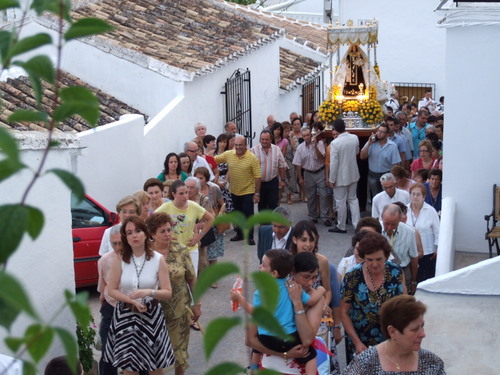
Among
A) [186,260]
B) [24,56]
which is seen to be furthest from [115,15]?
[24,56]

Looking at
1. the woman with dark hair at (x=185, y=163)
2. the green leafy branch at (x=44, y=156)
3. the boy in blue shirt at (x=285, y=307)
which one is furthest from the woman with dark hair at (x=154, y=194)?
the green leafy branch at (x=44, y=156)

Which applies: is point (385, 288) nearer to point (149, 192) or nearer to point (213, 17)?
point (149, 192)

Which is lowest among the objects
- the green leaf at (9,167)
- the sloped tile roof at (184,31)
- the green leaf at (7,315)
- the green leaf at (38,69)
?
the green leaf at (7,315)

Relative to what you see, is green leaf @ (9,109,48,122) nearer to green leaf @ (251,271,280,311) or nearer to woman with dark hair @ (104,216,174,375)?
green leaf @ (251,271,280,311)

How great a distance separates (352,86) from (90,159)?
9072mm

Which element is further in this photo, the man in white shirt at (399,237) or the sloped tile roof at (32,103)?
the sloped tile roof at (32,103)

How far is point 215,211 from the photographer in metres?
11.4

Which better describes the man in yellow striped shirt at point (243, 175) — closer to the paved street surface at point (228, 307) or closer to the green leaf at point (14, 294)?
the paved street surface at point (228, 307)

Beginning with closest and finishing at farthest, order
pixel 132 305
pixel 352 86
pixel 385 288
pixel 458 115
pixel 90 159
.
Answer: pixel 385 288 → pixel 132 305 → pixel 458 115 → pixel 90 159 → pixel 352 86

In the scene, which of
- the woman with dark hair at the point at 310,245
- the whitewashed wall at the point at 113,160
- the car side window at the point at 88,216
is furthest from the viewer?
the whitewashed wall at the point at 113,160

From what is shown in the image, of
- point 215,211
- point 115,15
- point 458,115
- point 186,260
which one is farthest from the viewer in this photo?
point 115,15

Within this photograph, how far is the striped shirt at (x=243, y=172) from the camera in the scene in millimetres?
13172

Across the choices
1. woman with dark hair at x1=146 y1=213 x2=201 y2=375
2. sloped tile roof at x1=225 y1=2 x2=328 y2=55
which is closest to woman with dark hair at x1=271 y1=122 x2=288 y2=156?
woman with dark hair at x1=146 y1=213 x2=201 y2=375

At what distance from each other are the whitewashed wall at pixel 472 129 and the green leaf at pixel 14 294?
9411mm
